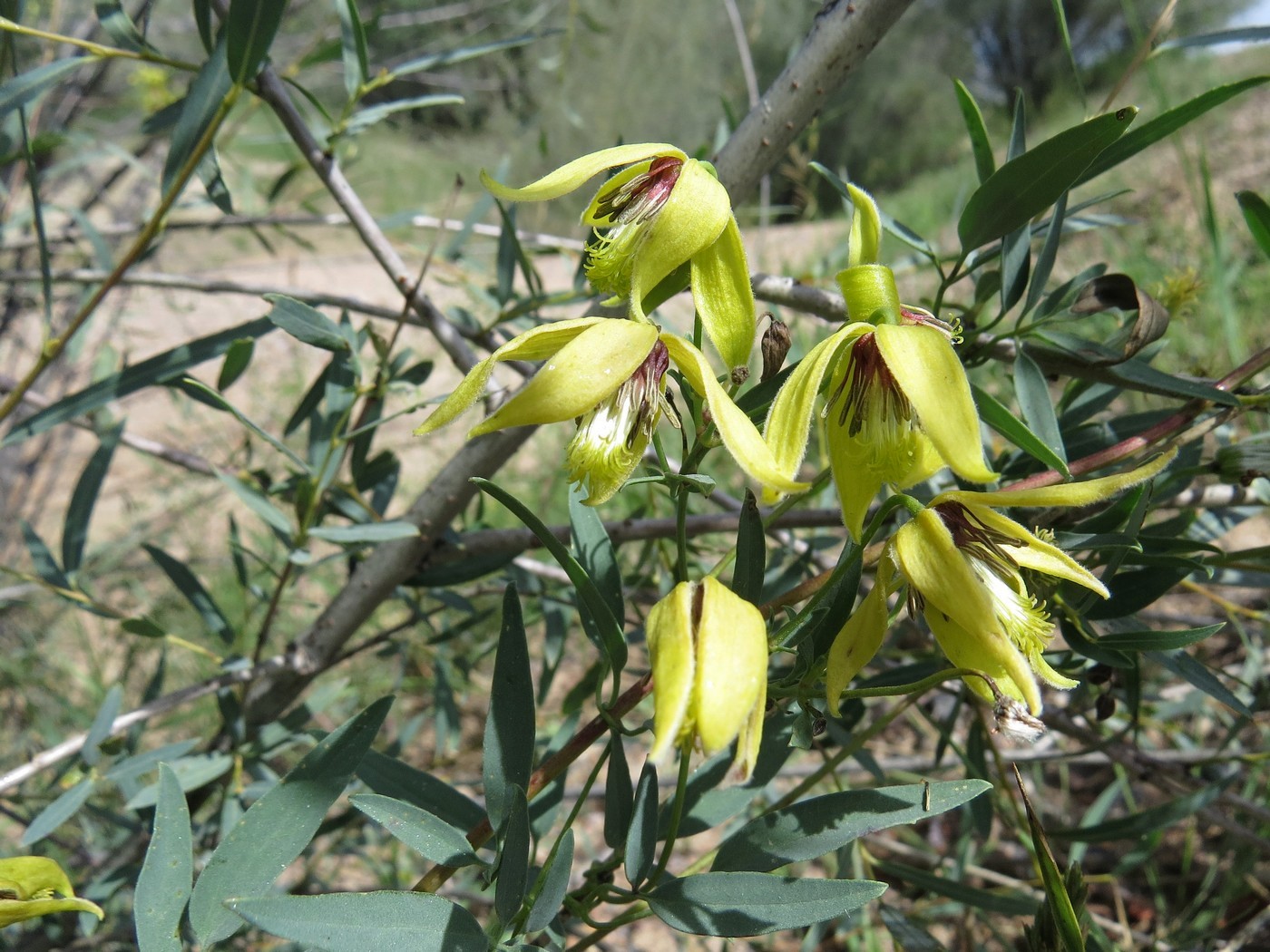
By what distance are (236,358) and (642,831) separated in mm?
551

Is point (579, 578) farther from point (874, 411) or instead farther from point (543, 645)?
point (543, 645)

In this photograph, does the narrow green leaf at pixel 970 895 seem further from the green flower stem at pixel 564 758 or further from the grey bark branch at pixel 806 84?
the grey bark branch at pixel 806 84

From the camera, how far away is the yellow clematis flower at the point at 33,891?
1.40 feet

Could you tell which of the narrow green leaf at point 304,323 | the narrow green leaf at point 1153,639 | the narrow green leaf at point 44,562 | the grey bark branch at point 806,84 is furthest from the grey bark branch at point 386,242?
the narrow green leaf at point 1153,639

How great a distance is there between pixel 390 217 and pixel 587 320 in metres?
0.83

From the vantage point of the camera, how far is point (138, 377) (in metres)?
0.77

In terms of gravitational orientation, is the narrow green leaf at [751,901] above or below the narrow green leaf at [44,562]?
below

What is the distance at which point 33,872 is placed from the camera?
46 centimetres

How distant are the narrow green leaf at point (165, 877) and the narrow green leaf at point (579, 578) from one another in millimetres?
249

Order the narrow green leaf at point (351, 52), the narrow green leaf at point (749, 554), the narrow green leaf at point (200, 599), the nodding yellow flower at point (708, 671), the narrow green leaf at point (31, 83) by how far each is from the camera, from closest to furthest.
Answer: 1. the nodding yellow flower at point (708, 671)
2. the narrow green leaf at point (749, 554)
3. the narrow green leaf at point (31, 83)
4. the narrow green leaf at point (351, 52)
5. the narrow green leaf at point (200, 599)

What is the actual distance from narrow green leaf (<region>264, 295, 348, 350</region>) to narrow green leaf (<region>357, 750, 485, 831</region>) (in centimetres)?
30

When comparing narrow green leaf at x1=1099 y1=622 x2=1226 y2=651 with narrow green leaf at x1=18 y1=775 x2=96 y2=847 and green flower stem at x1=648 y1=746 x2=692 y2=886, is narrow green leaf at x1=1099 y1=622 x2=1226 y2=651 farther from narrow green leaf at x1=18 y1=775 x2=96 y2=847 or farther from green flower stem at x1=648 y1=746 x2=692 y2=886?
narrow green leaf at x1=18 y1=775 x2=96 y2=847

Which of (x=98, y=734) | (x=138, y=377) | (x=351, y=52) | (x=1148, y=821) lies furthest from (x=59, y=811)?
(x=1148, y=821)

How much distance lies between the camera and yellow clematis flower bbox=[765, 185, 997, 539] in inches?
14.4
